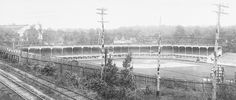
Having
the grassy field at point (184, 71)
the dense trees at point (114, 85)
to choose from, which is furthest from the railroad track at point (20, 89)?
the grassy field at point (184, 71)

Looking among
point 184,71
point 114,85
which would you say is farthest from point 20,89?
point 184,71

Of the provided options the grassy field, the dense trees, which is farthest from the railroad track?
the grassy field

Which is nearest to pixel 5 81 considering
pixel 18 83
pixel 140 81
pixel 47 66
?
pixel 18 83

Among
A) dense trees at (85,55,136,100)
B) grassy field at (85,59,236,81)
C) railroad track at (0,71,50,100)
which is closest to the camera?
railroad track at (0,71,50,100)

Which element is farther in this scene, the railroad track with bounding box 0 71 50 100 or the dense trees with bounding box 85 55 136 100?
the dense trees with bounding box 85 55 136 100

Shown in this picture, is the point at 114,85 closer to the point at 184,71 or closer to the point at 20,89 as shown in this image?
the point at 20,89

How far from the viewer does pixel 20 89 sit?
21.3 metres

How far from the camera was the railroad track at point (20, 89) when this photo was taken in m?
18.5

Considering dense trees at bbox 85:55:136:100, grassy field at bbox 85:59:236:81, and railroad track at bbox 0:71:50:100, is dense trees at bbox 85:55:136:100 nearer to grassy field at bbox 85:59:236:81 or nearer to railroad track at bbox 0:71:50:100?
railroad track at bbox 0:71:50:100

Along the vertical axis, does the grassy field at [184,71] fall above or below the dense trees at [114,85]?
below

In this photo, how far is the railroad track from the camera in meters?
18.5

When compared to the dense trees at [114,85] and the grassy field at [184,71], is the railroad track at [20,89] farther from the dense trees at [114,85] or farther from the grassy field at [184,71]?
the grassy field at [184,71]

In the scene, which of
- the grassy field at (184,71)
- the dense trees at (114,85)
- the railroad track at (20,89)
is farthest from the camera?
the grassy field at (184,71)

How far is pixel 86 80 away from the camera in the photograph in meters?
24.1
